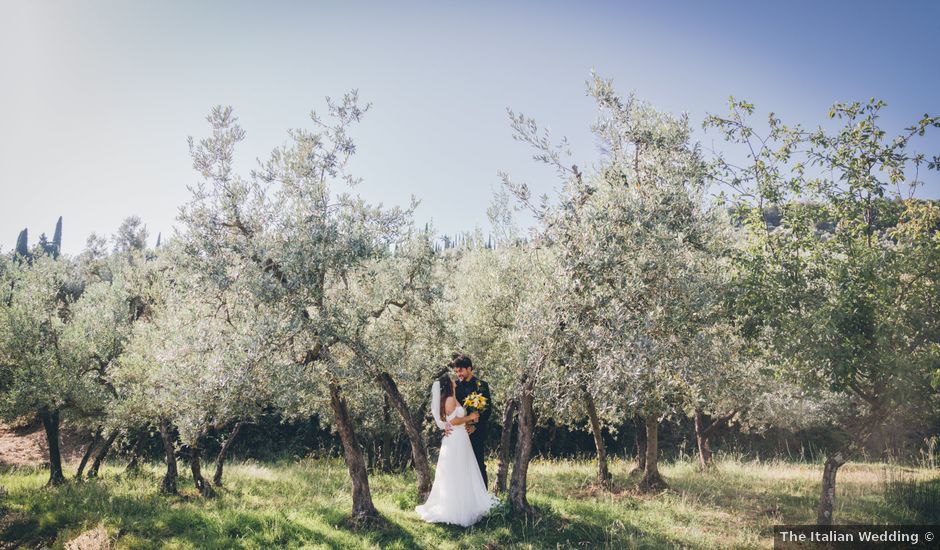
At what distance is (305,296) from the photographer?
11.5m

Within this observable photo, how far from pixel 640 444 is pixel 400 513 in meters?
17.2

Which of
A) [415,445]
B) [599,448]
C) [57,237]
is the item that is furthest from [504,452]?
[57,237]

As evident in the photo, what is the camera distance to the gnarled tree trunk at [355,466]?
1264 cm

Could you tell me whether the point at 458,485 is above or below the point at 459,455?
below

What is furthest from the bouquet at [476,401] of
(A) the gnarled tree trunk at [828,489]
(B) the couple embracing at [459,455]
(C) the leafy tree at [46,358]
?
(C) the leafy tree at [46,358]

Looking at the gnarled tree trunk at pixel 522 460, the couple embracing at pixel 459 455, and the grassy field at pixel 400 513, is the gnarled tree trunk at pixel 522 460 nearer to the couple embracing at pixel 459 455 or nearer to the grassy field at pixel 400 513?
the grassy field at pixel 400 513

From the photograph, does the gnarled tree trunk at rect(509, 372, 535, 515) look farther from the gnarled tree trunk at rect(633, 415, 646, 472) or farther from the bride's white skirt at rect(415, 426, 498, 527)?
the gnarled tree trunk at rect(633, 415, 646, 472)

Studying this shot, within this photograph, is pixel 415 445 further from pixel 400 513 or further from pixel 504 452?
pixel 504 452

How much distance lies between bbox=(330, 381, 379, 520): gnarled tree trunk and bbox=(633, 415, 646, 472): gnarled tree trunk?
12.9 m

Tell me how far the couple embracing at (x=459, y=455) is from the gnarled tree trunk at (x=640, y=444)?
11047 mm

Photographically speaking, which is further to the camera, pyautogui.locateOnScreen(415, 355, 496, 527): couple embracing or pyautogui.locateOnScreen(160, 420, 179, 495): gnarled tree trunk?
pyautogui.locateOnScreen(160, 420, 179, 495): gnarled tree trunk

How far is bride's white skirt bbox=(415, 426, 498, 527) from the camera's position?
1206 cm

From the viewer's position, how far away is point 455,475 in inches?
481

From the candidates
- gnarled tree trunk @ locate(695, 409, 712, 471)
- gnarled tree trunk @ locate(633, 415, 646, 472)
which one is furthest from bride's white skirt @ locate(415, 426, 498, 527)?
gnarled tree trunk @ locate(695, 409, 712, 471)
